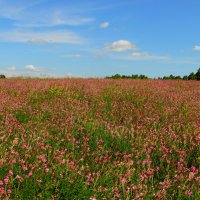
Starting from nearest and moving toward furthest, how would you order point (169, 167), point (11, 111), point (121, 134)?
point (169, 167)
point (121, 134)
point (11, 111)

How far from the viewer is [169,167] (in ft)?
16.1

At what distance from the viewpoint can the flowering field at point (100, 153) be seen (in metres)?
3.62

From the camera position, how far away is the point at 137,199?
3553 millimetres

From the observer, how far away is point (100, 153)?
16.9ft

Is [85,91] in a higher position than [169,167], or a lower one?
higher

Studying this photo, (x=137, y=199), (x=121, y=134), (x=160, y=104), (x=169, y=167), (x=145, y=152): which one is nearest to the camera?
(x=137, y=199)

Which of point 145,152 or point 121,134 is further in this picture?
point 121,134

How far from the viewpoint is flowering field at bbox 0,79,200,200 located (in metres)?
3.62

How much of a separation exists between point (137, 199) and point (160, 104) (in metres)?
6.44

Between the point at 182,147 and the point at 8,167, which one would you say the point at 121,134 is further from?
the point at 8,167

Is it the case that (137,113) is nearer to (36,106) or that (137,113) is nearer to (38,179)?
(36,106)

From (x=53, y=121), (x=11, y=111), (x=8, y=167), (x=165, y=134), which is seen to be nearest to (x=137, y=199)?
(x=8, y=167)

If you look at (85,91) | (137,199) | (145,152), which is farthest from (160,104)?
(137,199)

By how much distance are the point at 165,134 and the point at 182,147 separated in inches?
23.6
